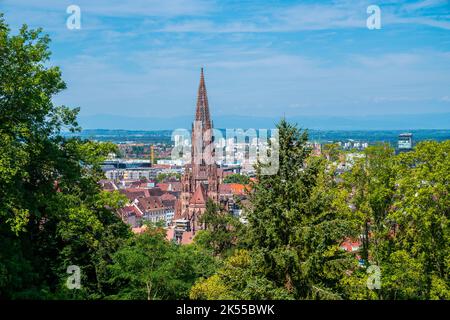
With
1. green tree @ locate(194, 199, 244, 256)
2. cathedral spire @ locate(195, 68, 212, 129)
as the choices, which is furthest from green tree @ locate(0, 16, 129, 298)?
cathedral spire @ locate(195, 68, 212, 129)

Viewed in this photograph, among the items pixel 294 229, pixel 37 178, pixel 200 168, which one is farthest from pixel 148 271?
pixel 200 168

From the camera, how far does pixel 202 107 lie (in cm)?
8475

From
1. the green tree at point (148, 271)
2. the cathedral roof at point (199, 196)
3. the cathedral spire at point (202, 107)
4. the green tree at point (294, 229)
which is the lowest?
the cathedral roof at point (199, 196)

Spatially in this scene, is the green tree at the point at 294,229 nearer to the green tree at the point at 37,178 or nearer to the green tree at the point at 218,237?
the green tree at the point at 37,178

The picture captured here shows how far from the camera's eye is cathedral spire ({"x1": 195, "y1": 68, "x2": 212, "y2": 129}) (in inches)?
3329

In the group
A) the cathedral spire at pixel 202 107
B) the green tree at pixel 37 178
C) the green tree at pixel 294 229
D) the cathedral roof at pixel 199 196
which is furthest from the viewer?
the cathedral spire at pixel 202 107

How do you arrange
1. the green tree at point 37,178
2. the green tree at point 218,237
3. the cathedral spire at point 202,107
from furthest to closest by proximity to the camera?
1. the cathedral spire at point 202,107
2. the green tree at point 218,237
3. the green tree at point 37,178

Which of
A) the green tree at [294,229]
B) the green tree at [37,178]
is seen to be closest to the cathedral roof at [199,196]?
the green tree at [37,178]

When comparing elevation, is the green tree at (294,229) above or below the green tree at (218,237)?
above

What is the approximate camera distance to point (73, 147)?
1667 centimetres

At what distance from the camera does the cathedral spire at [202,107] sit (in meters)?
84.6
